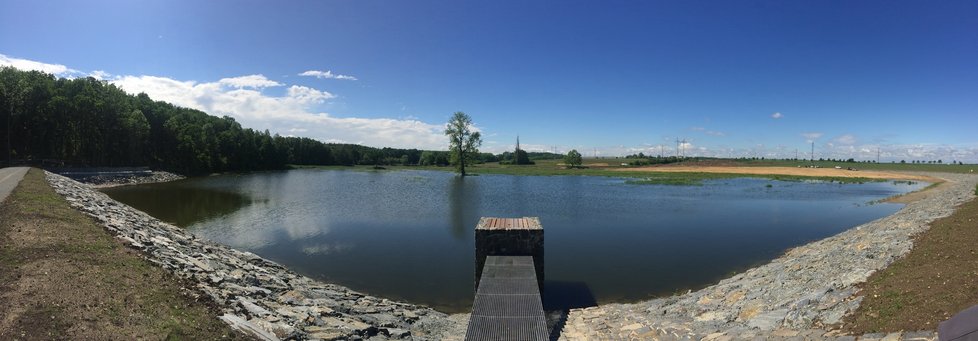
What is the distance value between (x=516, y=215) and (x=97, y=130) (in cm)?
6665

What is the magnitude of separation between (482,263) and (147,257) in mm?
9107

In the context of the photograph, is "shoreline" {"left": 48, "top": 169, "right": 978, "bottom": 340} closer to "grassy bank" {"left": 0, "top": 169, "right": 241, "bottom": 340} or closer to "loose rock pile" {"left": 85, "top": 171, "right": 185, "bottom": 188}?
"grassy bank" {"left": 0, "top": 169, "right": 241, "bottom": 340}

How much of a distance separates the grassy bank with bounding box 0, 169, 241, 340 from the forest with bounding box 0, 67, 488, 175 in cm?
6240

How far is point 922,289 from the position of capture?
761 centimetres

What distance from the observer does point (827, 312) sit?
8227 mm

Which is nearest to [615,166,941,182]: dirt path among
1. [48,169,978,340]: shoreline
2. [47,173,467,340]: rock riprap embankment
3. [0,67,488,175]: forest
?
[48,169,978,340]: shoreline

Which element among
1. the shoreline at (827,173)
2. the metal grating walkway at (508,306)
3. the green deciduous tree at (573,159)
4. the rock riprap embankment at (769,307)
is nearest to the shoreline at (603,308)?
the rock riprap embankment at (769,307)

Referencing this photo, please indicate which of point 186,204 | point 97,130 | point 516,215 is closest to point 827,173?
point 516,215

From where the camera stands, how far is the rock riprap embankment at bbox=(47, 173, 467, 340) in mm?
8570

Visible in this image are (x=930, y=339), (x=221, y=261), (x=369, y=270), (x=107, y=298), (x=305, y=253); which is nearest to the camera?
(x=930, y=339)

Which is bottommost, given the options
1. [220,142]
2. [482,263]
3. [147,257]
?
[482,263]

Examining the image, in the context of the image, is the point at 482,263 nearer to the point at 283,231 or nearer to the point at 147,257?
the point at 147,257

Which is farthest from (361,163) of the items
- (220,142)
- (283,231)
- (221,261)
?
(221,261)

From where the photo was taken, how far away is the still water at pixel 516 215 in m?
16.2
